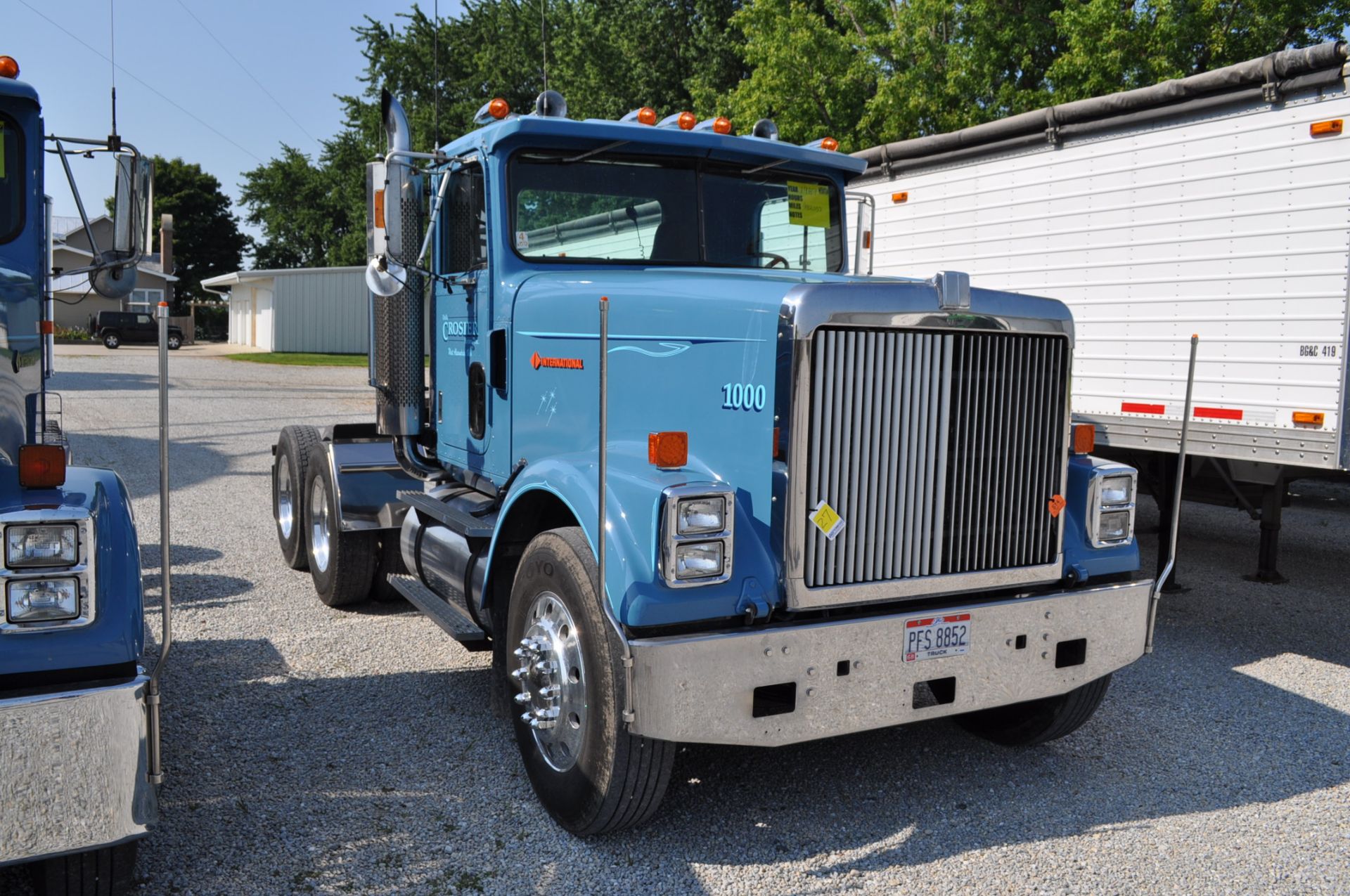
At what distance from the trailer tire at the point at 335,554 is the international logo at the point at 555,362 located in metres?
2.23

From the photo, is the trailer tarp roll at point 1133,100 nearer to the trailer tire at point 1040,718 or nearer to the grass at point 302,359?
the trailer tire at point 1040,718

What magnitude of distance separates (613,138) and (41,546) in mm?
2892

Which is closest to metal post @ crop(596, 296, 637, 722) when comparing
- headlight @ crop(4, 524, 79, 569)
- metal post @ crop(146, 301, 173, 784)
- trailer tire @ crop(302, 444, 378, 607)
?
metal post @ crop(146, 301, 173, 784)

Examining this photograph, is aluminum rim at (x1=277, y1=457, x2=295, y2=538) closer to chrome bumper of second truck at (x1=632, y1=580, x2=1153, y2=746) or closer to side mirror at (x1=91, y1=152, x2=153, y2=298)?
side mirror at (x1=91, y1=152, x2=153, y2=298)

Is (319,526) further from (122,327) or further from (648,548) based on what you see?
(122,327)

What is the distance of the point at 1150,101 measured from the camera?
6.78 meters

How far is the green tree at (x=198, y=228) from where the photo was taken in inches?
2388

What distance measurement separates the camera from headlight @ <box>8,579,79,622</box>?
2.89 meters

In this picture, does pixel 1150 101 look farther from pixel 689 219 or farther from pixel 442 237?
pixel 442 237

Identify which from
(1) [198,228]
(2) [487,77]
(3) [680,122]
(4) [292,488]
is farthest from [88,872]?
(1) [198,228]

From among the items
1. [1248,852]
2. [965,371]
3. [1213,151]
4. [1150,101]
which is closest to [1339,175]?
[1213,151]

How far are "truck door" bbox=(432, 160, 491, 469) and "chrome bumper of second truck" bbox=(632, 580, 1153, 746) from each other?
2202mm

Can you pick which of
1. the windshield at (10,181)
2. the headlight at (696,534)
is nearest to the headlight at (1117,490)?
the headlight at (696,534)

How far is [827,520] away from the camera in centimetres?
355
